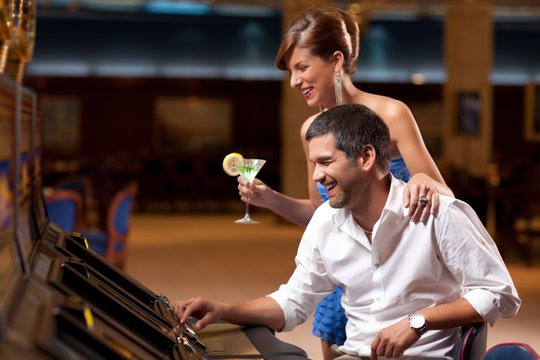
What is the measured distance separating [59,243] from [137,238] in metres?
7.89

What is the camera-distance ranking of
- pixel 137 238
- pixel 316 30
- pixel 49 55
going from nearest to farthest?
pixel 316 30 < pixel 137 238 < pixel 49 55

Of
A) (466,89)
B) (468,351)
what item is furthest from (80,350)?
(466,89)

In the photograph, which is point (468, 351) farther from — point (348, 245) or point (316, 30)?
point (316, 30)

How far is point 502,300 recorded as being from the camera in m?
1.59

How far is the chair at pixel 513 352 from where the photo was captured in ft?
3.88

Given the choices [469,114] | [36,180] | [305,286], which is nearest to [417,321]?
[305,286]

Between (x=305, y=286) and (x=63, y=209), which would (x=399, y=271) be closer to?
(x=305, y=286)

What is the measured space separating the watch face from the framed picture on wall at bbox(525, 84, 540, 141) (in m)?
9.84

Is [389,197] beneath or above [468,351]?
above

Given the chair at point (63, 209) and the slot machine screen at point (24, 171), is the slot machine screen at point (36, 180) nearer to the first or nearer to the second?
the slot machine screen at point (24, 171)

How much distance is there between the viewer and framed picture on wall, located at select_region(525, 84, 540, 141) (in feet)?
35.0

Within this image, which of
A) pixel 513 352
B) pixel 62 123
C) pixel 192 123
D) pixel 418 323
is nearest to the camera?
pixel 513 352

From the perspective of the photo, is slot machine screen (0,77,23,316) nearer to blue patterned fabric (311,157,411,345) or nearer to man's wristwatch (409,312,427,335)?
man's wristwatch (409,312,427,335)

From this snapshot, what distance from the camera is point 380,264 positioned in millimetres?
1722
